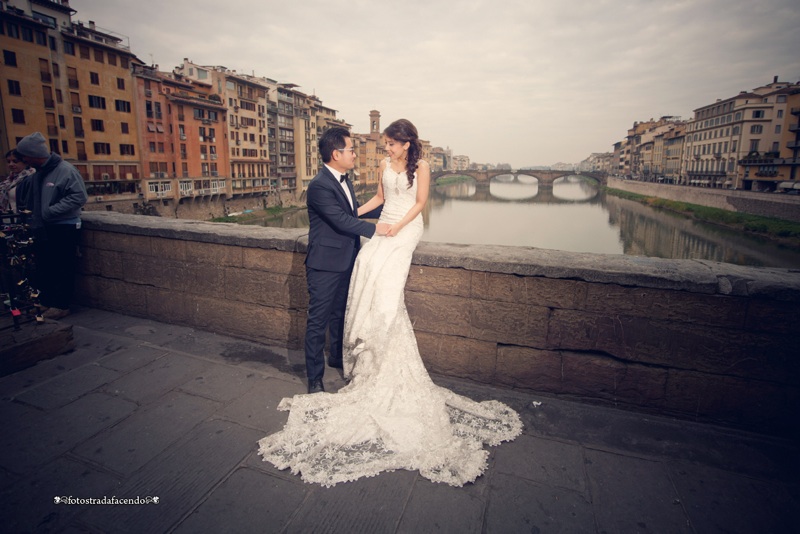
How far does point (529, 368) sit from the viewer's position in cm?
282

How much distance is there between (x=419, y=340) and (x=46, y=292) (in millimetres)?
3769

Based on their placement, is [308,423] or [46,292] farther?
[46,292]

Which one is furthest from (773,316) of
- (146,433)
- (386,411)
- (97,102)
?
(97,102)

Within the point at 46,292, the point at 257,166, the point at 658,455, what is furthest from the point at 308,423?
the point at 257,166

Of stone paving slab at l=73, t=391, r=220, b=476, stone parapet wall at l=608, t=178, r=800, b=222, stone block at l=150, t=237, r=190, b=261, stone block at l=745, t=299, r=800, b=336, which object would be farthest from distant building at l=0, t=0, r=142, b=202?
stone parapet wall at l=608, t=178, r=800, b=222

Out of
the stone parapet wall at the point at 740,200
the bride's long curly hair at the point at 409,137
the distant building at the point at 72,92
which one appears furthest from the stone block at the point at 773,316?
the stone parapet wall at the point at 740,200

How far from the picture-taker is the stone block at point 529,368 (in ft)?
9.07

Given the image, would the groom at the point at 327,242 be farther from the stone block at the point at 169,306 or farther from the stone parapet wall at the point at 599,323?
the stone block at the point at 169,306

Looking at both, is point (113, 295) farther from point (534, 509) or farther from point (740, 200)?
point (740, 200)

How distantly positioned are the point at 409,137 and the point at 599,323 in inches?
65.5

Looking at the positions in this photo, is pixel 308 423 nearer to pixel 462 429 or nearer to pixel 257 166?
pixel 462 429

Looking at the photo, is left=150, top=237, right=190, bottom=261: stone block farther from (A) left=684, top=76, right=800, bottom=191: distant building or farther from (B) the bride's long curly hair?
(A) left=684, top=76, right=800, bottom=191: distant building

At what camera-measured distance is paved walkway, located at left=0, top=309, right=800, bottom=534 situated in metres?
1.75

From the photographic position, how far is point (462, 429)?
93.7 inches
